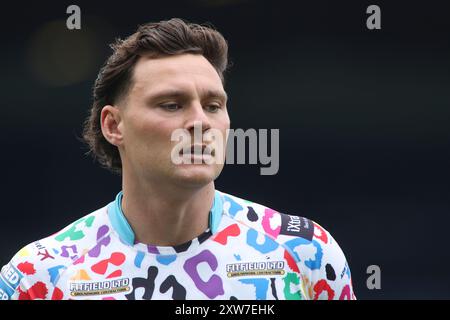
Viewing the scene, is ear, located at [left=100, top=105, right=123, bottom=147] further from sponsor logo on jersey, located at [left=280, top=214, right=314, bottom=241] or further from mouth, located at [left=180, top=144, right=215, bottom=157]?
sponsor logo on jersey, located at [left=280, top=214, right=314, bottom=241]

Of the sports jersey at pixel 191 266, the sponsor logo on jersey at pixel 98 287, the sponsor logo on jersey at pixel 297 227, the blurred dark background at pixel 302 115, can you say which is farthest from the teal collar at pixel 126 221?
the blurred dark background at pixel 302 115

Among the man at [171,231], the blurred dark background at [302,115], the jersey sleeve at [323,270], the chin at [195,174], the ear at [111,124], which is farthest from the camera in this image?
the blurred dark background at [302,115]

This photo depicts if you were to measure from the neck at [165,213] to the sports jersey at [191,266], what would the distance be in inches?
1.3

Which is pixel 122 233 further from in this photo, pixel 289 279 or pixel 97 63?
pixel 97 63

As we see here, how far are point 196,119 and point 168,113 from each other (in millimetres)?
135

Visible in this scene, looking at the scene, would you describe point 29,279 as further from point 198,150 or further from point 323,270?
point 323,270

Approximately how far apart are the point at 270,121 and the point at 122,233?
14.4 feet

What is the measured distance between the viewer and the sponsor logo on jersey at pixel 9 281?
3523mm

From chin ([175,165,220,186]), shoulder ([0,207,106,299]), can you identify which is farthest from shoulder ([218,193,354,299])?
shoulder ([0,207,106,299])

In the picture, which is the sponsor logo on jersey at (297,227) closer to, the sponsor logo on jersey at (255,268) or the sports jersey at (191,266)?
the sports jersey at (191,266)

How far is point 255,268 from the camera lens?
3535 mm

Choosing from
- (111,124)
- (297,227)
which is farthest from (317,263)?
(111,124)

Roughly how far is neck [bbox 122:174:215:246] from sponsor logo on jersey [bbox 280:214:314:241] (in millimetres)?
345

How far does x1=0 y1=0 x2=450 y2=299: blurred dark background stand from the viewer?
7.89 meters
